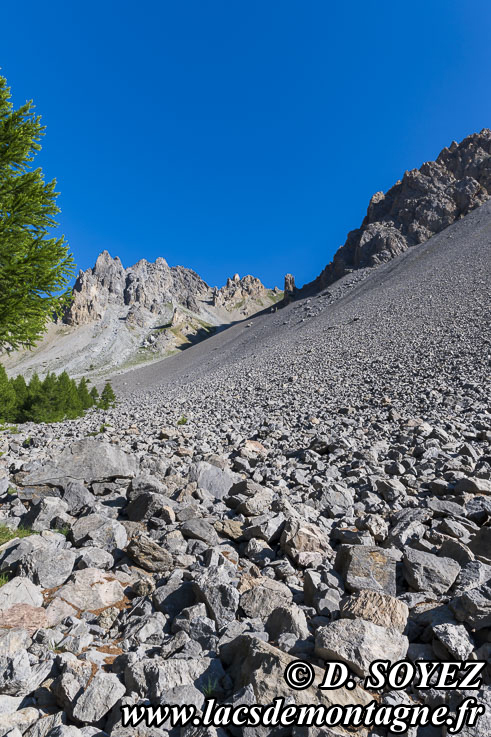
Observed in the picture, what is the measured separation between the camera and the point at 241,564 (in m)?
5.70

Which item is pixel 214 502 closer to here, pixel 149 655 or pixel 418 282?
pixel 149 655

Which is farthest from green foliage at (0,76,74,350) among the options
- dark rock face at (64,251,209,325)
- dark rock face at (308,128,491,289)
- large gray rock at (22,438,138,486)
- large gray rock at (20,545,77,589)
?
dark rock face at (64,251,209,325)

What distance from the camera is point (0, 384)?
2605 centimetres

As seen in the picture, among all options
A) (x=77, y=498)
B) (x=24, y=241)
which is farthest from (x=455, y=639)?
(x=24, y=241)

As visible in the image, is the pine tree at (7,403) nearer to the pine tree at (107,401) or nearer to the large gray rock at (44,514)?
the pine tree at (107,401)

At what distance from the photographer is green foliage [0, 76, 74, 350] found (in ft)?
29.6

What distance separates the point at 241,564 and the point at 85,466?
5.23m

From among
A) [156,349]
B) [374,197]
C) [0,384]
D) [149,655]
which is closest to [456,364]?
[149,655]

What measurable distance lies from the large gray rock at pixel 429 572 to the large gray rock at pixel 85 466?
6.91 metres

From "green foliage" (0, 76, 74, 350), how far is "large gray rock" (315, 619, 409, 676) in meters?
9.79

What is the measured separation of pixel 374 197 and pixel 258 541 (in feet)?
413

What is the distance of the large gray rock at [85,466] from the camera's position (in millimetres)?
8445

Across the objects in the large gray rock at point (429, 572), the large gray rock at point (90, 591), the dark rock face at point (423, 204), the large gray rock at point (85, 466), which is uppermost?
the dark rock face at point (423, 204)

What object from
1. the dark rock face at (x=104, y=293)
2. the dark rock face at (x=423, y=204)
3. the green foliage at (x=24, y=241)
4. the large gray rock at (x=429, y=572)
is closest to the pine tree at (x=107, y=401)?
the green foliage at (x=24, y=241)
